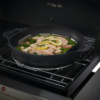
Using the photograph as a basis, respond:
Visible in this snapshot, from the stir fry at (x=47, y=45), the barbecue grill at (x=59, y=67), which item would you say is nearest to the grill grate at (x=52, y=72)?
the barbecue grill at (x=59, y=67)

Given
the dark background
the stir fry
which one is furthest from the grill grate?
the dark background

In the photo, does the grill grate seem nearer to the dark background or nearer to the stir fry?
the stir fry

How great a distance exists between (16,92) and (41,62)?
0.63ft

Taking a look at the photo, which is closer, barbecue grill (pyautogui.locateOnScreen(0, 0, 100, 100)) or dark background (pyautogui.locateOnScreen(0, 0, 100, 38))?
barbecue grill (pyautogui.locateOnScreen(0, 0, 100, 100))

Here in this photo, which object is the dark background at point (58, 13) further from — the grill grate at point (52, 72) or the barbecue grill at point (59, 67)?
the grill grate at point (52, 72)

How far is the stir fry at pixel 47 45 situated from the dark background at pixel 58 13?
0.56 ft

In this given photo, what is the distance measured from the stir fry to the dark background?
17 centimetres

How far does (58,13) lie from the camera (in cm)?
159

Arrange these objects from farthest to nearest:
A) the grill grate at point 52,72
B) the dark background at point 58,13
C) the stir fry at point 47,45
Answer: the dark background at point 58,13, the stir fry at point 47,45, the grill grate at point 52,72

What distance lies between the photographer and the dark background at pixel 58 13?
1.48 metres

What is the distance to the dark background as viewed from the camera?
1477 mm

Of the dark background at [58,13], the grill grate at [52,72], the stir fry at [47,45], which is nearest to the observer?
the grill grate at [52,72]

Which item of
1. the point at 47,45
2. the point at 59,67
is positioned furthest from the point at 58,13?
the point at 59,67

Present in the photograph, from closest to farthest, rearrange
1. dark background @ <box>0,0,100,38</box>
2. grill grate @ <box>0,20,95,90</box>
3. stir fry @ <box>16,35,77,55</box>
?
1. grill grate @ <box>0,20,95,90</box>
2. stir fry @ <box>16,35,77,55</box>
3. dark background @ <box>0,0,100,38</box>
